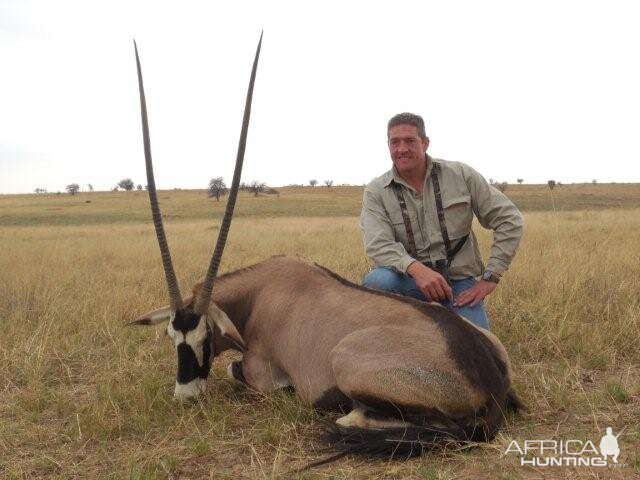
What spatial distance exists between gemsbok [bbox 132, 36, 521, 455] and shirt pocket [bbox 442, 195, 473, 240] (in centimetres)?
132

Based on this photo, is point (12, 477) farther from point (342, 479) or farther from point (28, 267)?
point (28, 267)

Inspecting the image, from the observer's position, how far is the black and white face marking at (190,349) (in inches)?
167

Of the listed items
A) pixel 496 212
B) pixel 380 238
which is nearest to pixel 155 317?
pixel 380 238

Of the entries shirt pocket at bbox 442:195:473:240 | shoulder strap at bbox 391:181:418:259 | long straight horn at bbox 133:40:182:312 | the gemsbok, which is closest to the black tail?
the gemsbok

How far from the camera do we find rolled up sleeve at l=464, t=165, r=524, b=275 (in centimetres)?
545

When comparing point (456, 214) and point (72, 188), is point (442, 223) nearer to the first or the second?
point (456, 214)

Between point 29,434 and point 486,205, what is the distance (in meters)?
3.96

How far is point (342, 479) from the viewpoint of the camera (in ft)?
10.1

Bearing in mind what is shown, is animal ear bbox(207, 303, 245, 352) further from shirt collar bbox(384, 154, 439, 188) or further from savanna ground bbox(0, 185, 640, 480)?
shirt collar bbox(384, 154, 439, 188)

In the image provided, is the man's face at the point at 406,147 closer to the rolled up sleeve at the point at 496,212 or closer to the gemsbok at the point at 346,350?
the rolled up sleeve at the point at 496,212

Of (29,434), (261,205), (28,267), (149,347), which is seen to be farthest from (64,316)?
(261,205)

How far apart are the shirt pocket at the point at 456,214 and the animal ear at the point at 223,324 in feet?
6.98

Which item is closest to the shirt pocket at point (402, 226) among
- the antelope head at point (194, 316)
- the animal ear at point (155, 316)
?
the antelope head at point (194, 316)

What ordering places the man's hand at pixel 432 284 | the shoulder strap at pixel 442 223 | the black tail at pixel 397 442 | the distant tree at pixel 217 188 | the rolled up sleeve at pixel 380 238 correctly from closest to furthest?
the black tail at pixel 397 442, the man's hand at pixel 432 284, the rolled up sleeve at pixel 380 238, the shoulder strap at pixel 442 223, the distant tree at pixel 217 188
